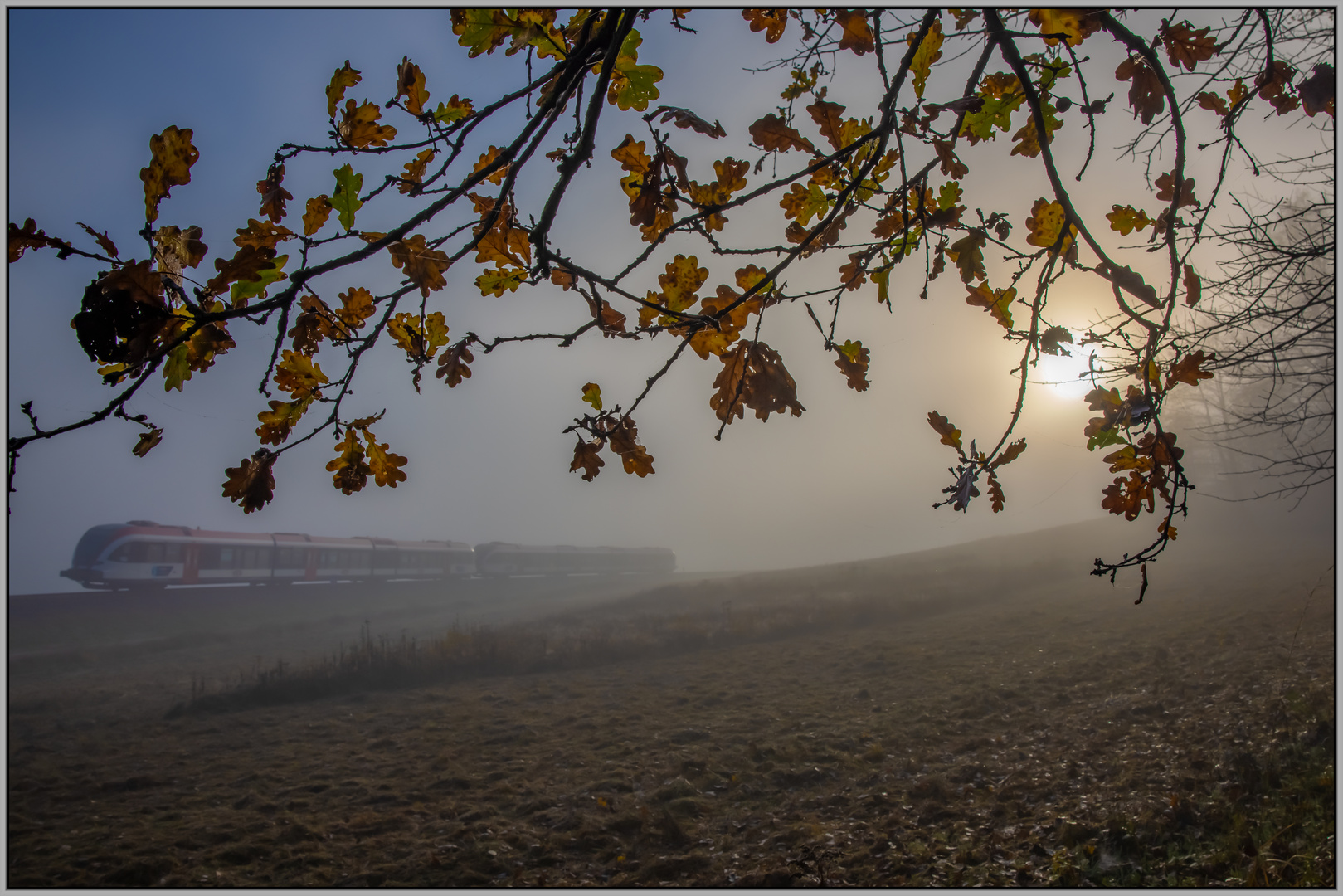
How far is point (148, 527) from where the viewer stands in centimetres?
1961

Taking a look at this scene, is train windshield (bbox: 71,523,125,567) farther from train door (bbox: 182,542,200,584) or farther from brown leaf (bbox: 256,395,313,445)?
brown leaf (bbox: 256,395,313,445)

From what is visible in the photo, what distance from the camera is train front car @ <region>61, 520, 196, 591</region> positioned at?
62.1 ft

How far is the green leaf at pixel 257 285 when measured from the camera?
994 millimetres

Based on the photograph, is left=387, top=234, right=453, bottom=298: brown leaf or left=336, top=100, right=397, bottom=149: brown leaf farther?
left=336, top=100, right=397, bottom=149: brown leaf

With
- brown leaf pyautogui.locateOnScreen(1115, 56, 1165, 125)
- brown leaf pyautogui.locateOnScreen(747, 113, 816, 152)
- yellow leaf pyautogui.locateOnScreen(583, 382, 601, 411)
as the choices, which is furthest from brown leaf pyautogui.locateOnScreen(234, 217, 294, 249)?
brown leaf pyautogui.locateOnScreen(1115, 56, 1165, 125)

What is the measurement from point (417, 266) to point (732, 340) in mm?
851

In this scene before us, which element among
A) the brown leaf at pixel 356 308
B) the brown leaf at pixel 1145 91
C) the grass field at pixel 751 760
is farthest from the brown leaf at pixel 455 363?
the grass field at pixel 751 760

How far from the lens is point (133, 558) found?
62.5ft

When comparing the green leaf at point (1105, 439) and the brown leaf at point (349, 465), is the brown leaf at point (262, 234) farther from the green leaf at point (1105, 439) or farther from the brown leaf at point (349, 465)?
the green leaf at point (1105, 439)

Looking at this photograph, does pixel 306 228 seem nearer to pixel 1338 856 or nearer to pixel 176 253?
pixel 176 253

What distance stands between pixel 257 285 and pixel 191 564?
24781 millimetres

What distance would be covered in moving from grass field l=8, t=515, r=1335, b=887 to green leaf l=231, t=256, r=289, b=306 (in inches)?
178

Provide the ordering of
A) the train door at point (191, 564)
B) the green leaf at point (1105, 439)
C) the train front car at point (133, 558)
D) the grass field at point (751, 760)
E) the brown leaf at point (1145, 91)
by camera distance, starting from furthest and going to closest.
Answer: the train door at point (191, 564), the train front car at point (133, 558), the grass field at point (751, 760), the brown leaf at point (1145, 91), the green leaf at point (1105, 439)

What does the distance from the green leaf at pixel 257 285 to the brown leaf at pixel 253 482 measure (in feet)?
1.70
